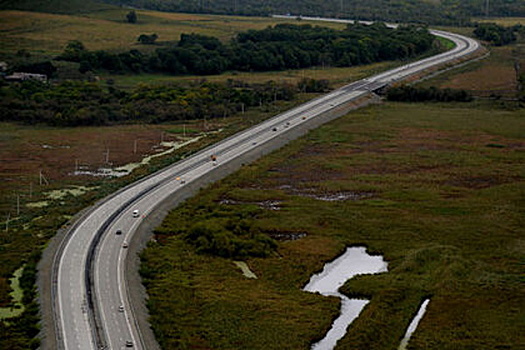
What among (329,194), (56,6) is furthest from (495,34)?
(329,194)

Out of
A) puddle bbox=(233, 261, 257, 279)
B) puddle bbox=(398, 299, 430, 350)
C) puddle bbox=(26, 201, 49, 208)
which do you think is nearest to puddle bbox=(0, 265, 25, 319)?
puddle bbox=(233, 261, 257, 279)

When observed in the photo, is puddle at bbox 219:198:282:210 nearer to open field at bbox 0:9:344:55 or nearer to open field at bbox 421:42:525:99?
open field at bbox 0:9:344:55

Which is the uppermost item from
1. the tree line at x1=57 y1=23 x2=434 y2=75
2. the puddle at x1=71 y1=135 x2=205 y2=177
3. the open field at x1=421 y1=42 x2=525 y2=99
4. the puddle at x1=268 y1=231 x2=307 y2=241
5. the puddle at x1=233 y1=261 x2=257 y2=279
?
the tree line at x1=57 y1=23 x2=434 y2=75

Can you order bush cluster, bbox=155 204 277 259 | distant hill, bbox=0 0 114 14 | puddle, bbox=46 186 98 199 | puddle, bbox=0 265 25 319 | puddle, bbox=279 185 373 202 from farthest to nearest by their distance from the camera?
1. distant hill, bbox=0 0 114 14
2. puddle, bbox=279 185 373 202
3. puddle, bbox=46 186 98 199
4. bush cluster, bbox=155 204 277 259
5. puddle, bbox=0 265 25 319

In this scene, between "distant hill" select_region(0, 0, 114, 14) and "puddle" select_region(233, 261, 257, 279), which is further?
"distant hill" select_region(0, 0, 114, 14)

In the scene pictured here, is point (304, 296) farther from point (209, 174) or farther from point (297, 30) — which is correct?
point (297, 30)

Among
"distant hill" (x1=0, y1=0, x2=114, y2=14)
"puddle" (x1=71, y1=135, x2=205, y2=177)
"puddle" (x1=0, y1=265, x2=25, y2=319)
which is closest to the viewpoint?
"puddle" (x1=0, y1=265, x2=25, y2=319)

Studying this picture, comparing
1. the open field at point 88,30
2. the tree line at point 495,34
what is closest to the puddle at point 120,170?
the open field at point 88,30

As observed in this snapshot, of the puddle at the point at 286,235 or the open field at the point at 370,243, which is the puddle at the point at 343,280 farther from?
the puddle at the point at 286,235
